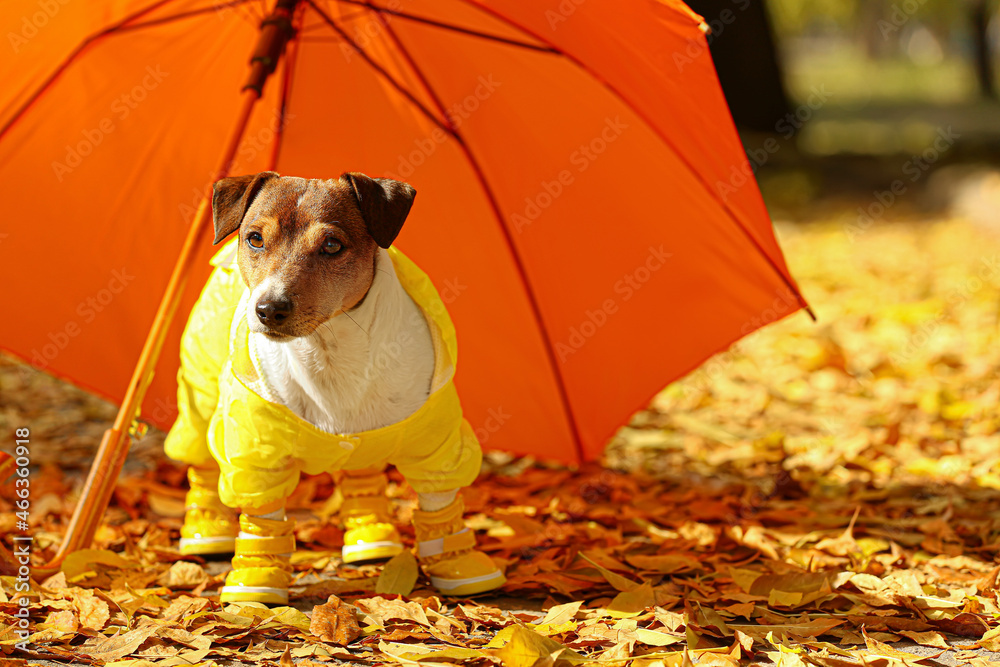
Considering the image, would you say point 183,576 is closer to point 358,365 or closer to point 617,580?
point 358,365

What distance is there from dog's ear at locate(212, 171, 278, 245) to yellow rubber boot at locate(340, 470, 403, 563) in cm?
130

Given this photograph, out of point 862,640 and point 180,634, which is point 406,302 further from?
point 862,640

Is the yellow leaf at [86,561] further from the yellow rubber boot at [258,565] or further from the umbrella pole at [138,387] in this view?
the yellow rubber boot at [258,565]

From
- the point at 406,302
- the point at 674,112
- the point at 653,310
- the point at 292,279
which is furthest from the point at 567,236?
the point at 292,279

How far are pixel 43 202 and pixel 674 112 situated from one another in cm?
259

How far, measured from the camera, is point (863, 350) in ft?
22.2

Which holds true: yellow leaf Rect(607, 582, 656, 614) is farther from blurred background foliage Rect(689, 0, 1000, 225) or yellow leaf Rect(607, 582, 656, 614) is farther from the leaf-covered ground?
blurred background foliage Rect(689, 0, 1000, 225)

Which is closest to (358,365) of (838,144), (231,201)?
(231,201)

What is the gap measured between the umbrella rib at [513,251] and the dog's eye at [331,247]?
1.31m

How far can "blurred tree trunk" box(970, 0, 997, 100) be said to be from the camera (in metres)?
23.0

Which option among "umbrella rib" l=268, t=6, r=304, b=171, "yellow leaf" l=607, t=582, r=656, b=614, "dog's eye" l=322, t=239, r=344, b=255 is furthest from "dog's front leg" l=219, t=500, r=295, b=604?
"umbrella rib" l=268, t=6, r=304, b=171

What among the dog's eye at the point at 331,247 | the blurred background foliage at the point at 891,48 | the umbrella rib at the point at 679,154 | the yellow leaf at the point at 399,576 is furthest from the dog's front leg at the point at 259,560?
the blurred background foliage at the point at 891,48

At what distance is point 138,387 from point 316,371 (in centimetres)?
99

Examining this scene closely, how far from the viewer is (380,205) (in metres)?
2.81
